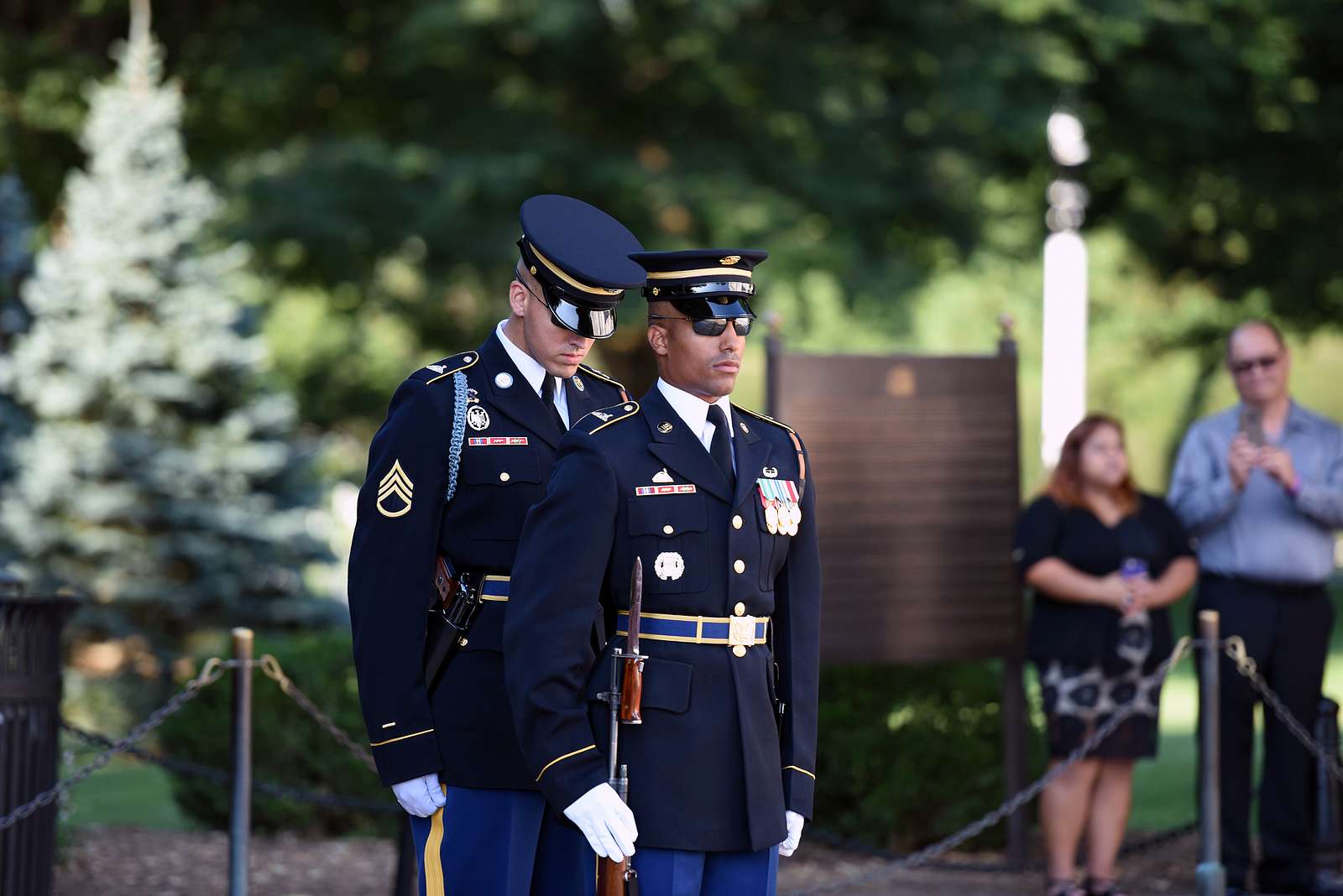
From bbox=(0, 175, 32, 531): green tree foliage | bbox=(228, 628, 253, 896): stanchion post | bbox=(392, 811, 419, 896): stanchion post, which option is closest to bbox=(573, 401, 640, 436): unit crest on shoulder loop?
bbox=(228, 628, 253, 896): stanchion post

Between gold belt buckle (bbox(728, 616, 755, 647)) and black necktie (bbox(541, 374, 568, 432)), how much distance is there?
813 millimetres

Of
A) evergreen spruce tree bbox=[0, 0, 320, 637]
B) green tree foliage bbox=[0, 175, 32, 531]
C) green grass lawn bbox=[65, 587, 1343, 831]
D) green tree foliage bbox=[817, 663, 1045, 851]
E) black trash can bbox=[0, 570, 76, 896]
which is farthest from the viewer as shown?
green tree foliage bbox=[0, 175, 32, 531]

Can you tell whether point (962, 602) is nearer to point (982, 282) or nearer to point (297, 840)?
point (297, 840)

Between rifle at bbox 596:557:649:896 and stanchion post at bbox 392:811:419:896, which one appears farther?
stanchion post at bbox 392:811:419:896

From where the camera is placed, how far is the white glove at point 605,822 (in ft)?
11.9

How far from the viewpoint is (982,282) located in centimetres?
3278

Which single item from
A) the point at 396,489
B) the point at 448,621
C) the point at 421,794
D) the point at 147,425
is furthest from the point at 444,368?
the point at 147,425

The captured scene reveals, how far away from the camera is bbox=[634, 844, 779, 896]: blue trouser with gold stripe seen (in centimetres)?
378

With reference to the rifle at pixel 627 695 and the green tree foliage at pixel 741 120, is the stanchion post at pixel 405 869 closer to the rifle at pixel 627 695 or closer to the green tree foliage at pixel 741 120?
the rifle at pixel 627 695

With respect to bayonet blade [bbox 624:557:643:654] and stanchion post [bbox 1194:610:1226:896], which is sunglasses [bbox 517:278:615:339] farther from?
stanchion post [bbox 1194:610:1226:896]

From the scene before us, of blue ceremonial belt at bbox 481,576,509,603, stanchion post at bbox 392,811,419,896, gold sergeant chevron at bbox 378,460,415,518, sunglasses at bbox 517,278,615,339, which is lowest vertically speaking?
stanchion post at bbox 392,811,419,896

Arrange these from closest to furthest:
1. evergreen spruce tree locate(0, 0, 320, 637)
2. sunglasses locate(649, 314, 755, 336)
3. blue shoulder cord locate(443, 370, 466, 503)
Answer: sunglasses locate(649, 314, 755, 336) < blue shoulder cord locate(443, 370, 466, 503) < evergreen spruce tree locate(0, 0, 320, 637)

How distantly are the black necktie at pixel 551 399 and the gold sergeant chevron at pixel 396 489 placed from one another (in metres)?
0.38

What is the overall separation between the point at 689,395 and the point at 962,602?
14.6 ft
